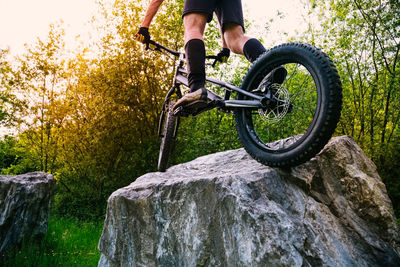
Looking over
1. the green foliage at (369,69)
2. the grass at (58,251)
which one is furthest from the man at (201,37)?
the green foliage at (369,69)

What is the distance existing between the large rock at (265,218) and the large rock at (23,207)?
1.99m

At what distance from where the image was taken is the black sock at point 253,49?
2307 millimetres

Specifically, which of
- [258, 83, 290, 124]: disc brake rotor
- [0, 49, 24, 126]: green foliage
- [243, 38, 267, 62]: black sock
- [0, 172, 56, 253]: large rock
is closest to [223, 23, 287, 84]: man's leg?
[243, 38, 267, 62]: black sock

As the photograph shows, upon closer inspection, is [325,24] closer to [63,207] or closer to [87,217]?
[87,217]

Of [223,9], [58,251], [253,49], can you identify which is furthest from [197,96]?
[58,251]

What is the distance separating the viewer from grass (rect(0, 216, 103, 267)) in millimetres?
3441

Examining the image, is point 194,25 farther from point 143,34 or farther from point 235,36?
point 143,34

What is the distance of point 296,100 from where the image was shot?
2.08 m

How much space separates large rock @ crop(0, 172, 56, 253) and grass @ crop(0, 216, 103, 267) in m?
0.14

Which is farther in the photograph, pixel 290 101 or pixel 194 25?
pixel 194 25

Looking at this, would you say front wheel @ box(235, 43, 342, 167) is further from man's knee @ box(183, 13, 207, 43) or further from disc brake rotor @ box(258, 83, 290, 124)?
man's knee @ box(183, 13, 207, 43)

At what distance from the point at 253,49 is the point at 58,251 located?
144 inches

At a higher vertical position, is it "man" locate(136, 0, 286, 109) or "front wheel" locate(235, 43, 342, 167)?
"man" locate(136, 0, 286, 109)

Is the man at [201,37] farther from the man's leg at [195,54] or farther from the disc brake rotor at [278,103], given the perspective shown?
the disc brake rotor at [278,103]
